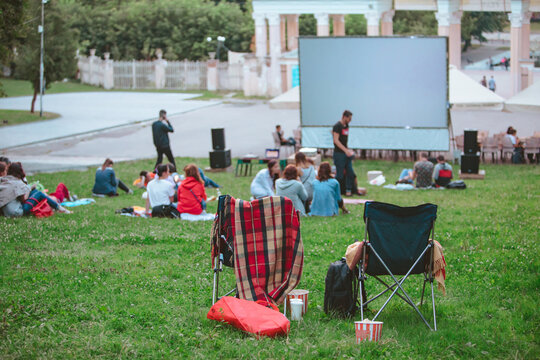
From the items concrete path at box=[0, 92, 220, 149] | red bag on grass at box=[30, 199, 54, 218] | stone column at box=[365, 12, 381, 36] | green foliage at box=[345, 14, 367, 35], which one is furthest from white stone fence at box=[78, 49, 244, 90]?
red bag on grass at box=[30, 199, 54, 218]

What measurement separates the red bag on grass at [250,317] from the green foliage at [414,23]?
185ft

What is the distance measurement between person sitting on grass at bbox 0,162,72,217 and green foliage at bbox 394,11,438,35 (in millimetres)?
51939

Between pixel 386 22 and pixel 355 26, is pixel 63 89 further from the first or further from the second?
pixel 355 26

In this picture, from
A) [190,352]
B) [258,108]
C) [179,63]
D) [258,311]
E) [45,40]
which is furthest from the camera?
[179,63]

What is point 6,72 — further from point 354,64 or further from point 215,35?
point 354,64

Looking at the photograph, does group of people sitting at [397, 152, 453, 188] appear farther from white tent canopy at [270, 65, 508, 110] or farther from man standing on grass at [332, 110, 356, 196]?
white tent canopy at [270, 65, 508, 110]

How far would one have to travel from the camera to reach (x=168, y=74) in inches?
2167

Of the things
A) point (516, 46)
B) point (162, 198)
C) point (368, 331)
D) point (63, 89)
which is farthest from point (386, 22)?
point (368, 331)

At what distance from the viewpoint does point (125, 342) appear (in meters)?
6.01

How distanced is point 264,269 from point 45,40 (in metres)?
32.6

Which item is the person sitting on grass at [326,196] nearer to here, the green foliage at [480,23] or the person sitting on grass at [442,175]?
the person sitting on grass at [442,175]

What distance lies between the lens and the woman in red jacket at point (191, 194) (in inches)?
492

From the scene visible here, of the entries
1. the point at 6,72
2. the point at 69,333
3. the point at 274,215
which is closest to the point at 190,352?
the point at 69,333

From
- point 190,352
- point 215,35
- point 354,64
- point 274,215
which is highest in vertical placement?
point 215,35
